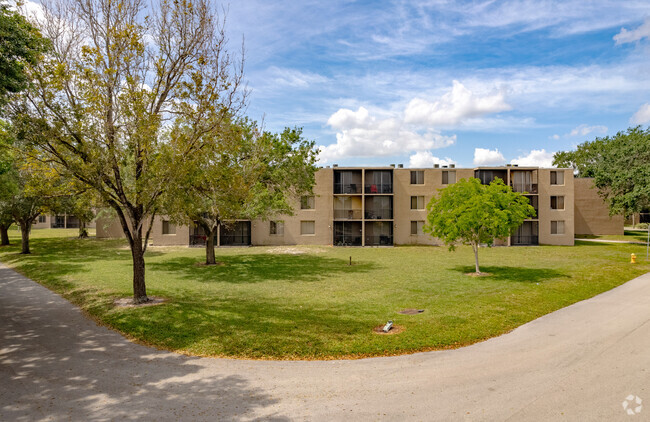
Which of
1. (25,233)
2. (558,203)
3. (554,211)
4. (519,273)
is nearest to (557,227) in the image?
(554,211)

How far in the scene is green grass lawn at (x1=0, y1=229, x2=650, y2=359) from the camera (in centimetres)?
1083

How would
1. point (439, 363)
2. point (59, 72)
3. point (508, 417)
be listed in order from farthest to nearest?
1. point (59, 72)
2. point (439, 363)
3. point (508, 417)

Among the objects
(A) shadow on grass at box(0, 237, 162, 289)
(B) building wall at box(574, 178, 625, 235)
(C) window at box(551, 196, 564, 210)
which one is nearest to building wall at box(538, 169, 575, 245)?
(C) window at box(551, 196, 564, 210)

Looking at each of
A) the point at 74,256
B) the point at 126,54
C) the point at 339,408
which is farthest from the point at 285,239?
the point at 339,408

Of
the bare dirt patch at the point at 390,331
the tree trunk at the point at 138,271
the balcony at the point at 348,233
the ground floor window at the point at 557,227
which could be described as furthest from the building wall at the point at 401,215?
the bare dirt patch at the point at 390,331

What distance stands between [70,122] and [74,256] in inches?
887

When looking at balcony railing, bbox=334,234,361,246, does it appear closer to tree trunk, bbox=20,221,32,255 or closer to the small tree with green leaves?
the small tree with green leaves

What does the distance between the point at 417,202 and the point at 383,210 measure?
12.8ft

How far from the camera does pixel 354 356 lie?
9812mm

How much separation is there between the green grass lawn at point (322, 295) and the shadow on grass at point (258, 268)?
70 millimetres

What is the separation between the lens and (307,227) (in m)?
42.6

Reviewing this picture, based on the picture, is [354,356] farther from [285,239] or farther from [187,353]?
[285,239]

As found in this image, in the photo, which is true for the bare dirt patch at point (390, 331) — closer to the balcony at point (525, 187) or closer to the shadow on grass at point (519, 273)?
the shadow on grass at point (519, 273)

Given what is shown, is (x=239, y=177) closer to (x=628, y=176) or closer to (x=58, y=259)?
(x=58, y=259)
